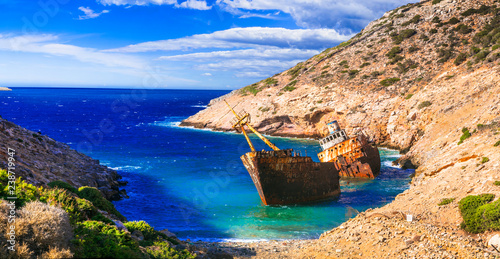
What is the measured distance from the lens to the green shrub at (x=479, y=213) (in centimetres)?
1806

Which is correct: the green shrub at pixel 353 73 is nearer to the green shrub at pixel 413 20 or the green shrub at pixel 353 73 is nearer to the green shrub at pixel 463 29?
the green shrub at pixel 413 20

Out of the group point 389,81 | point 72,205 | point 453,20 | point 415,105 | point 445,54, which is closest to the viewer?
point 72,205

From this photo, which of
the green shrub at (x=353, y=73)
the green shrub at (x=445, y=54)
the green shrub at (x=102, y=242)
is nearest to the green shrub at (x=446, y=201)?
the green shrub at (x=102, y=242)

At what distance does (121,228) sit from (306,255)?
960 centimetres

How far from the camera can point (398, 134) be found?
60688mm

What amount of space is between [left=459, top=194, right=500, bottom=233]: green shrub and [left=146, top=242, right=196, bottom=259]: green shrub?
1409 centimetres

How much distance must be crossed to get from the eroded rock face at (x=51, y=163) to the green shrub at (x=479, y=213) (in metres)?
25.7

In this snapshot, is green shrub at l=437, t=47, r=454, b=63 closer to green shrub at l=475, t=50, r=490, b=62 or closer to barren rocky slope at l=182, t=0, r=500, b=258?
barren rocky slope at l=182, t=0, r=500, b=258

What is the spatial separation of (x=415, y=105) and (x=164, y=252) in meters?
54.8

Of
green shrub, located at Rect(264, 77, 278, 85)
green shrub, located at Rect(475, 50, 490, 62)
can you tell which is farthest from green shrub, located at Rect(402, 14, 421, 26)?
green shrub, located at Rect(264, 77, 278, 85)

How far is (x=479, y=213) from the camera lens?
61.8 ft

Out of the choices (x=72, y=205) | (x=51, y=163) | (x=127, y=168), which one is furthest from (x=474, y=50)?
(x=72, y=205)

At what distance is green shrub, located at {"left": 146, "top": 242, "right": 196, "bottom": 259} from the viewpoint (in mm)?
15067

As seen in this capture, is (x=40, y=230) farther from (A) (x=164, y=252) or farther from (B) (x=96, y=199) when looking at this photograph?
(B) (x=96, y=199)
